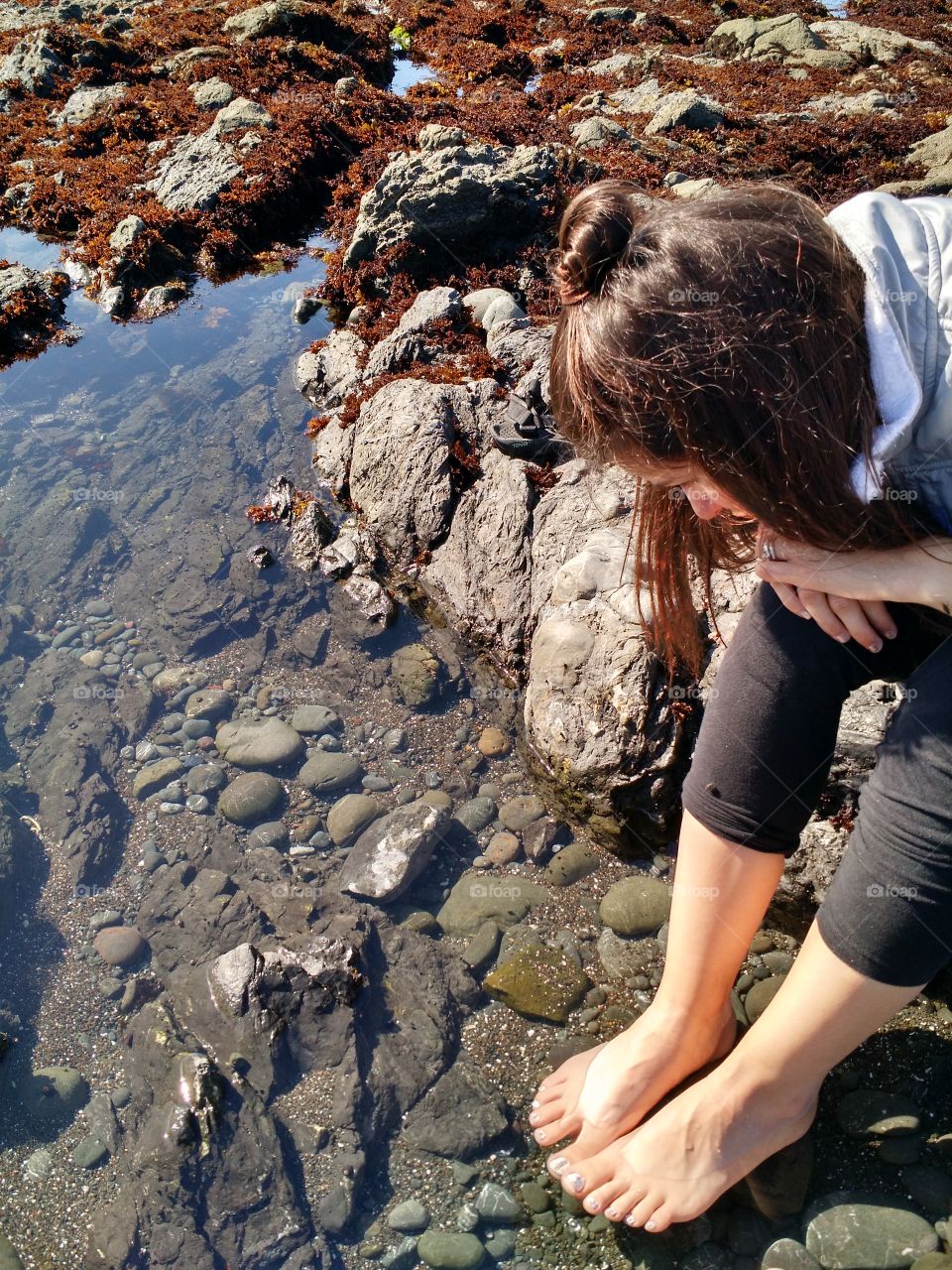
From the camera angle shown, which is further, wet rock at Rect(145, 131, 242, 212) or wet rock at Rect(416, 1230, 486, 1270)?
wet rock at Rect(145, 131, 242, 212)

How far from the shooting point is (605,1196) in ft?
9.84

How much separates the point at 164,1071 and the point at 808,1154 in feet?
9.20

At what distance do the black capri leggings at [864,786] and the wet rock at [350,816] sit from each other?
92.2 inches

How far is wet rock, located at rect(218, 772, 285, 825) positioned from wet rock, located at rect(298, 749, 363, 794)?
0.18m

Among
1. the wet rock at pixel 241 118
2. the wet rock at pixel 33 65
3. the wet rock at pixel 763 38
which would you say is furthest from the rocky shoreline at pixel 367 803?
the wet rock at pixel 33 65

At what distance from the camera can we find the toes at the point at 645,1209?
2.93 metres

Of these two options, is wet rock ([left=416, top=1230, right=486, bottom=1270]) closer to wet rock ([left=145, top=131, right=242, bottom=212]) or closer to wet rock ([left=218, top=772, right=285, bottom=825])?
wet rock ([left=218, top=772, right=285, bottom=825])
